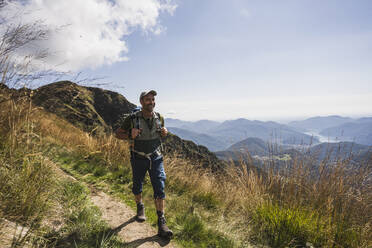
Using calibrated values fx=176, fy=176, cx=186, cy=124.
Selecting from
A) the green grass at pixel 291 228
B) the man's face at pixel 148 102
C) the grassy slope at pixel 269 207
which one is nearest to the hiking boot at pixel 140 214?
the grassy slope at pixel 269 207

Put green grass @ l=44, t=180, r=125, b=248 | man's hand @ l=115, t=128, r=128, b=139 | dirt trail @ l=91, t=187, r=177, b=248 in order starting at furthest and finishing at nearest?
man's hand @ l=115, t=128, r=128, b=139, dirt trail @ l=91, t=187, r=177, b=248, green grass @ l=44, t=180, r=125, b=248

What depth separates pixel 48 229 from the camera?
6.86 feet

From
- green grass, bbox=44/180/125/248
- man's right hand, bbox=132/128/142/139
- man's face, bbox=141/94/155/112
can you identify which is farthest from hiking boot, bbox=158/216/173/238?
man's face, bbox=141/94/155/112

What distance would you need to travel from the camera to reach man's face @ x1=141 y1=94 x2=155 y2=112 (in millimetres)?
2959

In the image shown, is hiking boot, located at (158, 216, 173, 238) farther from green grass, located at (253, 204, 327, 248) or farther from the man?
green grass, located at (253, 204, 327, 248)

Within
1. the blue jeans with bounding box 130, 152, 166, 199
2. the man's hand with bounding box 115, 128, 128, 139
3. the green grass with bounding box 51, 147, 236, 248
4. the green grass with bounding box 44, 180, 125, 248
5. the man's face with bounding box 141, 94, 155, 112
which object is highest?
the man's face with bounding box 141, 94, 155, 112

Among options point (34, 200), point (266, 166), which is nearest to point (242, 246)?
point (266, 166)

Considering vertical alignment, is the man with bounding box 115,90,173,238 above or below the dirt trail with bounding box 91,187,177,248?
above

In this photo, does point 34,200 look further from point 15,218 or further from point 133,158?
point 133,158

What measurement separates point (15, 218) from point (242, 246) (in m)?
3.02

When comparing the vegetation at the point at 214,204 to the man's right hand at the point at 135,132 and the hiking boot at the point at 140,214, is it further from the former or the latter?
the man's right hand at the point at 135,132

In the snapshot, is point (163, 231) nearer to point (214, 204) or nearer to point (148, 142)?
point (148, 142)

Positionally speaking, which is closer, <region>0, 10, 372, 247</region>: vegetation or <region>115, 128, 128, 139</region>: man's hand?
<region>0, 10, 372, 247</region>: vegetation

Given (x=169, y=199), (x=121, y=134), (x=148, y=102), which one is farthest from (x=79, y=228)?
(x=169, y=199)
